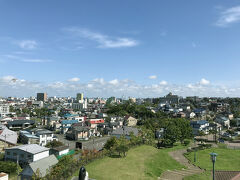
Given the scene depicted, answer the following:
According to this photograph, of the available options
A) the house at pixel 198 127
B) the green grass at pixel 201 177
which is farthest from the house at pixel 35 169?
the house at pixel 198 127

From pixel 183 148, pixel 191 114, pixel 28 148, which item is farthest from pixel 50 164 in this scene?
pixel 191 114

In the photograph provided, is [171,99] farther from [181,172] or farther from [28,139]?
[181,172]

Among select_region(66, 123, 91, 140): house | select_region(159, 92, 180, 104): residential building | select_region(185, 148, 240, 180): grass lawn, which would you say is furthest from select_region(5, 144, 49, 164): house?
select_region(159, 92, 180, 104): residential building

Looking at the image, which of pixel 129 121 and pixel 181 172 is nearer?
pixel 181 172

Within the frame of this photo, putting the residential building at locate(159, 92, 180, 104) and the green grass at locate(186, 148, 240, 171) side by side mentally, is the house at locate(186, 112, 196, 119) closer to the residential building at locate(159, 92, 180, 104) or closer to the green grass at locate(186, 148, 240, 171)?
the green grass at locate(186, 148, 240, 171)

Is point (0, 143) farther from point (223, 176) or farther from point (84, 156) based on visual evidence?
point (223, 176)

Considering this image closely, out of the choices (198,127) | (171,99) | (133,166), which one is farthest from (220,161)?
(171,99)
